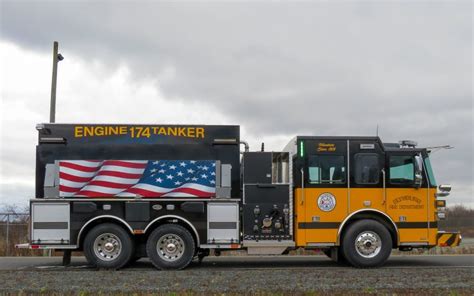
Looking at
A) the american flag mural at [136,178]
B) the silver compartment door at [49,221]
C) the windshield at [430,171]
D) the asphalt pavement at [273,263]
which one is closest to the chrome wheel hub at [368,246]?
the asphalt pavement at [273,263]

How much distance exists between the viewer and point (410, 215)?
→ 1308 cm

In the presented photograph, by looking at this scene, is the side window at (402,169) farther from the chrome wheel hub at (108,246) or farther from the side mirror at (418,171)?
the chrome wheel hub at (108,246)

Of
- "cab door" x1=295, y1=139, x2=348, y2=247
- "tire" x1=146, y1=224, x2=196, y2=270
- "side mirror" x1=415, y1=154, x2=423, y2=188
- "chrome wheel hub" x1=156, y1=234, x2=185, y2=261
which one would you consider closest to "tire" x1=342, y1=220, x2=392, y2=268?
"cab door" x1=295, y1=139, x2=348, y2=247

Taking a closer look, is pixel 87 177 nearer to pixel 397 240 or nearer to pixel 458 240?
pixel 397 240

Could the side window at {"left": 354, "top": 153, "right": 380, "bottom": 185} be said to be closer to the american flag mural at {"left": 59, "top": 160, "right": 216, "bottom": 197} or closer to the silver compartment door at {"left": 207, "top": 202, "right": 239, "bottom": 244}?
the silver compartment door at {"left": 207, "top": 202, "right": 239, "bottom": 244}

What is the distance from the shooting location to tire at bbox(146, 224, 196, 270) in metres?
12.7

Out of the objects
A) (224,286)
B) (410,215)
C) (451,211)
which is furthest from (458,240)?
(451,211)

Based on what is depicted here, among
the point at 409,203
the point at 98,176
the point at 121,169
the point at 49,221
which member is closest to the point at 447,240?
the point at 409,203

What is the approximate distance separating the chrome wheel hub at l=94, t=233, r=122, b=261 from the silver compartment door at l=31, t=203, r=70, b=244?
0.75 m

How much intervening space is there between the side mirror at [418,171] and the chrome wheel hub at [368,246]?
5.14 ft

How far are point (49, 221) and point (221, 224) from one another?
3.82m

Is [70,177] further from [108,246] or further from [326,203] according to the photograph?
[326,203]

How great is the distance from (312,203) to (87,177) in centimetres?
511

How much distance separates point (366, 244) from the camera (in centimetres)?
1288
